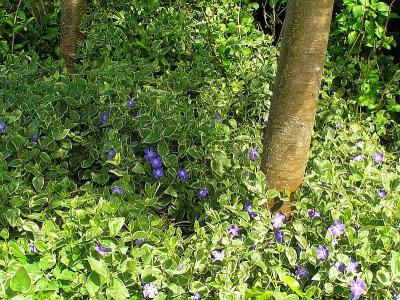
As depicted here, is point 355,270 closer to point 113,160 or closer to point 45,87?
point 113,160

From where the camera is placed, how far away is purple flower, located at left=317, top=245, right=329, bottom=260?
2.11 meters

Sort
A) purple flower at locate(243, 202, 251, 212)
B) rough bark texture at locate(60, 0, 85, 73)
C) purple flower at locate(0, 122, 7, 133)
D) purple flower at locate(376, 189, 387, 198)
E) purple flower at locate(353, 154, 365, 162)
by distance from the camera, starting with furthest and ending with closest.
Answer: rough bark texture at locate(60, 0, 85, 73)
purple flower at locate(353, 154, 365, 162)
purple flower at locate(0, 122, 7, 133)
purple flower at locate(376, 189, 387, 198)
purple flower at locate(243, 202, 251, 212)

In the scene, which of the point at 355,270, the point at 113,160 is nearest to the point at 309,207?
the point at 355,270

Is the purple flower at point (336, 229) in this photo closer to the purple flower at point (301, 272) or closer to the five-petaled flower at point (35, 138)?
the purple flower at point (301, 272)

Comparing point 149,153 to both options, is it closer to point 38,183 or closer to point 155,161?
point 155,161

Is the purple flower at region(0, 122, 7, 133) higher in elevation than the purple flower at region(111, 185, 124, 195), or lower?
higher

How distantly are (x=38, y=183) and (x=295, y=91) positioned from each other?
1.06 m

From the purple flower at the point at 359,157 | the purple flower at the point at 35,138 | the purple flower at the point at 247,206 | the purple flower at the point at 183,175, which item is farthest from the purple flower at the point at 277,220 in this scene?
the purple flower at the point at 35,138

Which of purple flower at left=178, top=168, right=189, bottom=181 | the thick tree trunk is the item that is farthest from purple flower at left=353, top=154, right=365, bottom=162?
purple flower at left=178, top=168, right=189, bottom=181

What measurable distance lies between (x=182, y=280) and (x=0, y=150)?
43.5 inches

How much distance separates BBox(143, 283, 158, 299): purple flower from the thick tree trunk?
0.70 meters

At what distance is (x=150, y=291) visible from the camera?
6.45ft

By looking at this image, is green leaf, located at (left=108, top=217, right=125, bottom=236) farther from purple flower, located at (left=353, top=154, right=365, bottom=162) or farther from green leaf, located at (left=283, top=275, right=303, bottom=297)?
purple flower, located at (left=353, top=154, right=365, bottom=162)

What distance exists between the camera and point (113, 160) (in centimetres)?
247
